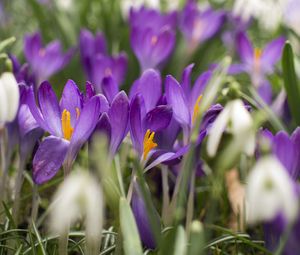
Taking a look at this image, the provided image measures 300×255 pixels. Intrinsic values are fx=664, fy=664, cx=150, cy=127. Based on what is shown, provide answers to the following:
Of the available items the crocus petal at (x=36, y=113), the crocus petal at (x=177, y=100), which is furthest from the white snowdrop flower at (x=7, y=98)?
the crocus petal at (x=177, y=100)

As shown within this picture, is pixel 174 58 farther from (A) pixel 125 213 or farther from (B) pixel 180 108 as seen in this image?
(A) pixel 125 213

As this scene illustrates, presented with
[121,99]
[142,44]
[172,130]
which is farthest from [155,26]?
[121,99]

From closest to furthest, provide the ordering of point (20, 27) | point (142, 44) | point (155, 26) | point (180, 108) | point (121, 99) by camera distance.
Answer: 1. point (121, 99)
2. point (180, 108)
3. point (142, 44)
4. point (155, 26)
5. point (20, 27)

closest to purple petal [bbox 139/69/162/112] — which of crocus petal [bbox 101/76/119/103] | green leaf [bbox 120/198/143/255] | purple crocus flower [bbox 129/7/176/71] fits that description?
crocus petal [bbox 101/76/119/103]

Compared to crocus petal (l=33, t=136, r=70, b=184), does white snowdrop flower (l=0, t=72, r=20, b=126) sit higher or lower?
higher

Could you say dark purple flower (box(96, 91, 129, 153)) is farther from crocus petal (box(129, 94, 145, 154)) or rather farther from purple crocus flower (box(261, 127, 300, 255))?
purple crocus flower (box(261, 127, 300, 255))

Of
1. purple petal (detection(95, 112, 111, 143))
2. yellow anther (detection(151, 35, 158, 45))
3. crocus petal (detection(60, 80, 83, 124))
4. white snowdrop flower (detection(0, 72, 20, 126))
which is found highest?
white snowdrop flower (detection(0, 72, 20, 126))
